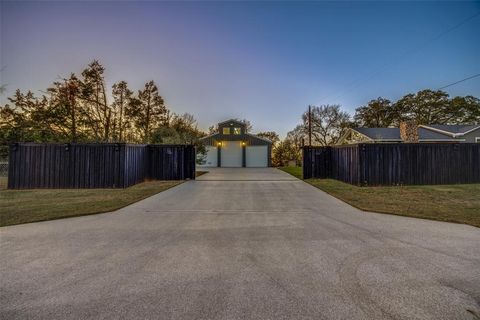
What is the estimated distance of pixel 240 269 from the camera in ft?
8.64

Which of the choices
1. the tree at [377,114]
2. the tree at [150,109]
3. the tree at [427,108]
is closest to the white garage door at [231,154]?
the tree at [150,109]

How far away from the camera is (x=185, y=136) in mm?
16109

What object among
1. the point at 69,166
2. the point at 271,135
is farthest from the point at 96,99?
the point at 271,135

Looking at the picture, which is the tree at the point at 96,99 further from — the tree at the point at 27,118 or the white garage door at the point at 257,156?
the white garage door at the point at 257,156

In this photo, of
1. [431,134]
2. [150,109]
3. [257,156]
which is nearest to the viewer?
[431,134]

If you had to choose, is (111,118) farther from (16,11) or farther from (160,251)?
(160,251)

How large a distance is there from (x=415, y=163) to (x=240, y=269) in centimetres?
1089

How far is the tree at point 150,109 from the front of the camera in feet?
70.0

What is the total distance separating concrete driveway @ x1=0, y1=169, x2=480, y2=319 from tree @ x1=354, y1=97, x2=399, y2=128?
29.8m

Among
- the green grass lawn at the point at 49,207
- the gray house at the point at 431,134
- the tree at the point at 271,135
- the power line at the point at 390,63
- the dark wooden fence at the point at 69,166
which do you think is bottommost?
the green grass lawn at the point at 49,207

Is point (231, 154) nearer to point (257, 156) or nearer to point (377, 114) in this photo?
point (257, 156)

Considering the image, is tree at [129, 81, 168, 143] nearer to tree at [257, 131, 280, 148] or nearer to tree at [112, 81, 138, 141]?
tree at [112, 81, 138, 141]

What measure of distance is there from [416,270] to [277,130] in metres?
30.8

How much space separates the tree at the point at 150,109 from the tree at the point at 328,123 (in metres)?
17.7
